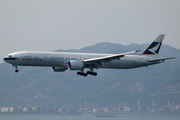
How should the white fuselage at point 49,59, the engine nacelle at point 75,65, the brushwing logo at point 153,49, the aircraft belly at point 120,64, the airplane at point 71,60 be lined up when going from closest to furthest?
the white fuselage at point 49,59 → the airplane at point 71,60 → the engine nacelle at point 75,65 → the aircraft belly at point 120,64 → the brushwing logo at point 153,49

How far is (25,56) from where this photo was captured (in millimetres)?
69875

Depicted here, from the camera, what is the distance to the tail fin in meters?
86.6

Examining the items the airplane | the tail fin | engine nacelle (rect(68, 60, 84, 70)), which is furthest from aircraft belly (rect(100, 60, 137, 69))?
engine nacelle (rect(68, 60, 84, 70))

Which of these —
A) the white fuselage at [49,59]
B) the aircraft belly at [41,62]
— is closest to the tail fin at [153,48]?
the white fuselage at [49,59]

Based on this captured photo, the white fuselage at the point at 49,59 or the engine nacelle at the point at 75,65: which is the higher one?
the white fuselage at the point at 49,59

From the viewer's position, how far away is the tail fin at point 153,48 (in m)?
86.6

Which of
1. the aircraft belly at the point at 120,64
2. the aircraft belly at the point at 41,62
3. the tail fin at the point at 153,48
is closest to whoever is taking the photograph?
the aircraft belly at the point at 41,62

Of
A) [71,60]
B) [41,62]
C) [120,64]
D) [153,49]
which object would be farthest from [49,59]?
[153,49]

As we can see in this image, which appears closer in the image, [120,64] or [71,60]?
[71,60]

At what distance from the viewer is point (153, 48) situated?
87.4 m

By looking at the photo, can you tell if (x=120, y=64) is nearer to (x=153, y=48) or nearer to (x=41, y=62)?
(x=153, y=48)

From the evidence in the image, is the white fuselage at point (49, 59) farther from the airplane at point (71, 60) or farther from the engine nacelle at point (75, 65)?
the engine nacelle at point (75, 65)

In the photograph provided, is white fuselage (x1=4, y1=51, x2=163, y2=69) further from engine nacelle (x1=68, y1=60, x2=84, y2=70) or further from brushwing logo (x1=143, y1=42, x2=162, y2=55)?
brushwing logo (x1=143, y1=42, x2=162, y2=55)

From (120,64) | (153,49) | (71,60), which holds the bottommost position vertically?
(120,64)
